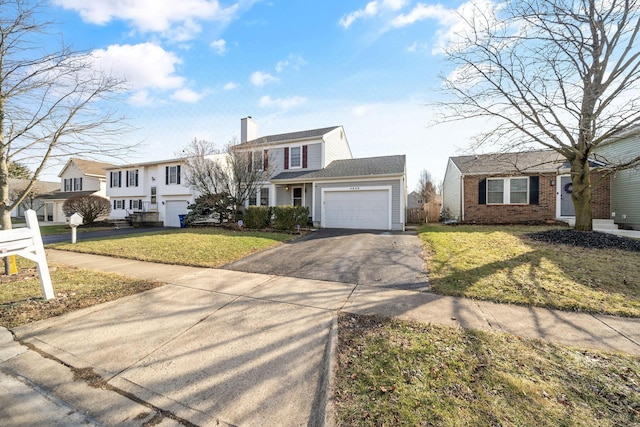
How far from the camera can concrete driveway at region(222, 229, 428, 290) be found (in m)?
5.47

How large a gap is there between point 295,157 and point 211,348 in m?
15.2

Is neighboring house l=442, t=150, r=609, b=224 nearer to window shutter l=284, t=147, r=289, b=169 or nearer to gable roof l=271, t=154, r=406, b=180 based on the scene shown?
gable roof l=271, t=154, r=406, b=180

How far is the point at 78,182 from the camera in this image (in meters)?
26.0

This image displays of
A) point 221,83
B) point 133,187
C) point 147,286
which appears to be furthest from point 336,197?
point 133,187

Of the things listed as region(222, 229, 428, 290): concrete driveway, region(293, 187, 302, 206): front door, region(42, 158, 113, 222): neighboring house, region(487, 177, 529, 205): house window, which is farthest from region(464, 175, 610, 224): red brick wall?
region(42, 158, 113, 222): neighboring house

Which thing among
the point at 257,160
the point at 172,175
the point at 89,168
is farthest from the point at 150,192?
the point at 257,160

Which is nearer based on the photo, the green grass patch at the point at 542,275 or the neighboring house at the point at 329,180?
the green grass patch at the point at 542,275

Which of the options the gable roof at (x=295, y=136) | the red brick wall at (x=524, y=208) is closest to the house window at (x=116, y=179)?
the gable roof at (x=295, y=136)

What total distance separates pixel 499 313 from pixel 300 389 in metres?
3.21

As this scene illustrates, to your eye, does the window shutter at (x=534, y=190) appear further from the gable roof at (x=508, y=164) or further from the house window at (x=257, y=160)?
the house window at (x=257, y=160)

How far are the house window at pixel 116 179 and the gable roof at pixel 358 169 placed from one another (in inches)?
617

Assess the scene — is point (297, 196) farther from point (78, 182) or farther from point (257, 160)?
point (78, 182)

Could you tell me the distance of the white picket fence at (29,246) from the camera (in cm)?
394

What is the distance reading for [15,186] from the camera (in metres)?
30.2
